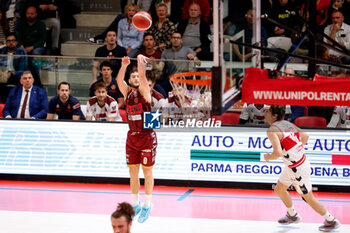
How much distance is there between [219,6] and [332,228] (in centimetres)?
327

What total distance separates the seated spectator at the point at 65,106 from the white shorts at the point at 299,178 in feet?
15.2

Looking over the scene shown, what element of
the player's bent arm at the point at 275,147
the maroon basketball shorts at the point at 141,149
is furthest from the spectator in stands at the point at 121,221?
the maroon basketball shorts at the point at 141,149

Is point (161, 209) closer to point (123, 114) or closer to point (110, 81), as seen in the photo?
point (123, 114)

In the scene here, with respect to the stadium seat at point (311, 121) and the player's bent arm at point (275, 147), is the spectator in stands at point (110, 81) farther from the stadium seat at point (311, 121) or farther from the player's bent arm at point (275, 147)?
the player's bent arm at point (275, 147)

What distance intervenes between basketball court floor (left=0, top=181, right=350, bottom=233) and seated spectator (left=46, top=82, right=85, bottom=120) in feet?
4.25

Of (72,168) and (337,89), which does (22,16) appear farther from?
(337,89)

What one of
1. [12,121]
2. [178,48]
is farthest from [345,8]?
[12,121]

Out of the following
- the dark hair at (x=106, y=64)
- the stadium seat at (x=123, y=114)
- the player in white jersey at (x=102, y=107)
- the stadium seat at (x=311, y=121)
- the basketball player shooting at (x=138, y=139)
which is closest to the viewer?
the basketball player shooting at (x=138, y=139)

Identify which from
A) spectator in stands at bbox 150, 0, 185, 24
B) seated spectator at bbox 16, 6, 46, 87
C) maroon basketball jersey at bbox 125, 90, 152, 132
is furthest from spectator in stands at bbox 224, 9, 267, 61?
seated spectator at bbox 16, 6, 46, 87

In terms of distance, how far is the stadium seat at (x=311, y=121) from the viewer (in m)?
10.6

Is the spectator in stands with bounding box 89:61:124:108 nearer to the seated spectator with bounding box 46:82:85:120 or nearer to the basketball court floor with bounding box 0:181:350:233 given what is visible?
the seated spectator with bounding box 46:82:85:120

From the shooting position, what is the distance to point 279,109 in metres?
7.91

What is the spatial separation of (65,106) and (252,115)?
11.6 ft

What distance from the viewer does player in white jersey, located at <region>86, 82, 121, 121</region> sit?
10.9m
